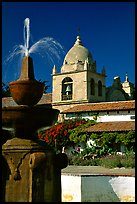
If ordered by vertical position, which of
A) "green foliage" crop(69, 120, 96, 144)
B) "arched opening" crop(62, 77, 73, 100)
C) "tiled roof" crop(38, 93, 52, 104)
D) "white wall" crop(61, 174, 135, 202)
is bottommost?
"white wall" crop(61, 174, 135, 202)

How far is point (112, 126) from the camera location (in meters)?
29.2

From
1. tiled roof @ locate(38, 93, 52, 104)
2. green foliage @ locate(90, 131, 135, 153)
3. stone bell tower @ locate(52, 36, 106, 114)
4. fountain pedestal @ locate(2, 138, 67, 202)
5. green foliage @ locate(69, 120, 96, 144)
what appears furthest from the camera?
tiled roof @ locate(38, 93, 52, 104)

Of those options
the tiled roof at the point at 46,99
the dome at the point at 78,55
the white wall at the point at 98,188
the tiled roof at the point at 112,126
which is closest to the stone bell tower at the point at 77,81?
the dome at the point at 78,55

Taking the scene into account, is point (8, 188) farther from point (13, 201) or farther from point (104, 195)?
point (104, 195)

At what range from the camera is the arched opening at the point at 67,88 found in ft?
130

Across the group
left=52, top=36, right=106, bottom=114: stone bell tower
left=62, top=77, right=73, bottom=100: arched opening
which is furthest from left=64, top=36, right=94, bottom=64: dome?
left=62, top=77, right=73, bottom=100: arched opening

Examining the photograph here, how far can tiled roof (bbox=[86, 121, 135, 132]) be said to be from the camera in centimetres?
2803

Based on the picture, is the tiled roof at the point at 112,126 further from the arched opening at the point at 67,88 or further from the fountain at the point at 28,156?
the fountain at the point at 28,156

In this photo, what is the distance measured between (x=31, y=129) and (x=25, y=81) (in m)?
0.88

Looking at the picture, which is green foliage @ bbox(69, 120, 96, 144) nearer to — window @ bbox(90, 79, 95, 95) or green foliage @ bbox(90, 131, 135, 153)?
green foliage @ bbox(90, 131, 135, 153)

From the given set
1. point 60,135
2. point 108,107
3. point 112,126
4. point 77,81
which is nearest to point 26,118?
point 112,126

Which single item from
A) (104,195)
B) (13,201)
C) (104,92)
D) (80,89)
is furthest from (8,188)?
(104,92)

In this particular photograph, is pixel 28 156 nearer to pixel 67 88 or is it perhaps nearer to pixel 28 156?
pixel 28 156

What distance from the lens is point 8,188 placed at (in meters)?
6.17
